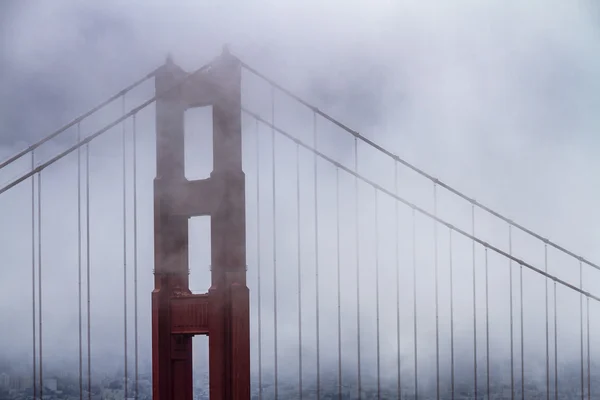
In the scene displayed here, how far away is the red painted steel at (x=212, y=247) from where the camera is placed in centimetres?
999

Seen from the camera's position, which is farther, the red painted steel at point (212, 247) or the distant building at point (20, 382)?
the distant building at point (20, 382)

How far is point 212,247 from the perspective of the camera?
33.4 feet

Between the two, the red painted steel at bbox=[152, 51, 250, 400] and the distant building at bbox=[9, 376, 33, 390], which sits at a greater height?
the red painted steel at bbox=[152, 51, 250, 400]

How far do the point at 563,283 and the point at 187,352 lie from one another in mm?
5966

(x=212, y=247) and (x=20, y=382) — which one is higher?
(x=212, y=247)

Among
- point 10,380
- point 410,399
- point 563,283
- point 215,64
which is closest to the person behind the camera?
point 215,64

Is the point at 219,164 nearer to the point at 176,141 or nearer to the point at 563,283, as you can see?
the point at 176,141

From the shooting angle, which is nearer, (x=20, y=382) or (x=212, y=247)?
(x=212, y=247)

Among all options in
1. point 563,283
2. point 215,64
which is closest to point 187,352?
point 215,64

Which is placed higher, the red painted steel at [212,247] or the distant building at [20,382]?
the red painted steel at [212,247]

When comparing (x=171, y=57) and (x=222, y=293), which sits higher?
(x=171, y=57)

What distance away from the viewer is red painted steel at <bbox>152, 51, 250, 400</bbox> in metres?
9.99

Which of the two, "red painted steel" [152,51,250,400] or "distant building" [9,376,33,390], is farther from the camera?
"distant building" [9,376,33,390]

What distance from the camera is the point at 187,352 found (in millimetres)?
10562
